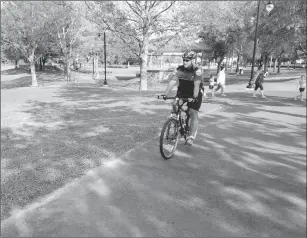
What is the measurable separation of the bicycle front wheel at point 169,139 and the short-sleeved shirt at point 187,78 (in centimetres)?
64

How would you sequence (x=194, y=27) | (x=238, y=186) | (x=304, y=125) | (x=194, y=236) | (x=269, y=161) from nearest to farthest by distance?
1. (x=194, y=236)
2. (x=238, y=186)
3. (x=269, y=161)
4. (x=304, y=125)
5. (x=194, y=27)

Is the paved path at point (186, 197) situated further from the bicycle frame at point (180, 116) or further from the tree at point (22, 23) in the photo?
the tree at point (22, 23)

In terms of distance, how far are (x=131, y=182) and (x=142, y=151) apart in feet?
4.84

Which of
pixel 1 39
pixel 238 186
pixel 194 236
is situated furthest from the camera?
pixel 1 39

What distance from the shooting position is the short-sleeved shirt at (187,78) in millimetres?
5270

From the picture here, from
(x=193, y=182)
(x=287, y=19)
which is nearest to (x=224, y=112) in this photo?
(x=193, y=182)

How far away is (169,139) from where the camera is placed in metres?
5.61

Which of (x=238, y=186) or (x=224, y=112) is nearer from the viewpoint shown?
(x=238, y=186)

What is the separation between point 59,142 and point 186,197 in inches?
167

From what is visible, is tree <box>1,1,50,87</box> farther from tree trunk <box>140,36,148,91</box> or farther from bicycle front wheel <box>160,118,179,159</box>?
bicycle front wheel <box>160,118,179,159</box>

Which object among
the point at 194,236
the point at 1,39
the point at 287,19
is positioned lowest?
the point at 194,236

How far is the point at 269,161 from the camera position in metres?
5.74

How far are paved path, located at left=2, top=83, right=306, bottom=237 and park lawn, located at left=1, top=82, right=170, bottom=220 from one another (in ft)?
1.29

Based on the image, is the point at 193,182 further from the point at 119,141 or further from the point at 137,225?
the point at 119,141
